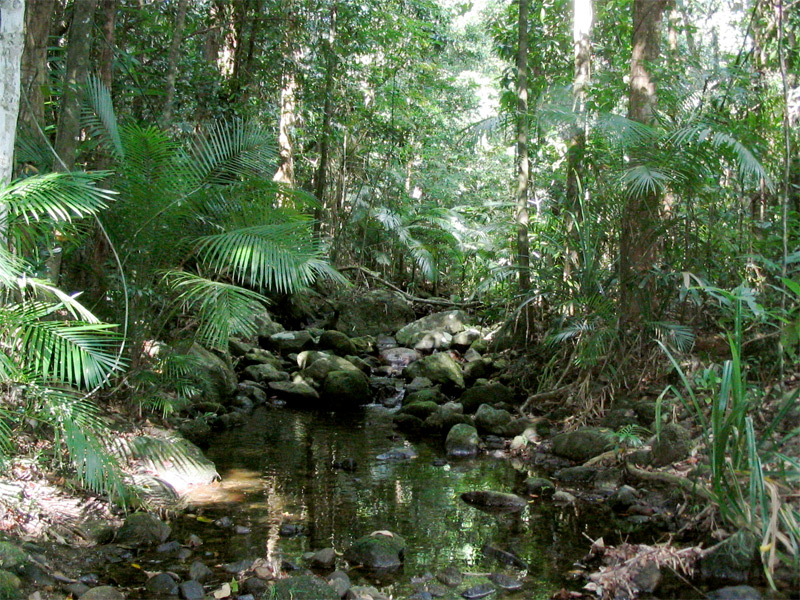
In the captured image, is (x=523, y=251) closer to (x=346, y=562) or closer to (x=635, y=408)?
(x=635, y=408)

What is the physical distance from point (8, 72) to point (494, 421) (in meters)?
5.20

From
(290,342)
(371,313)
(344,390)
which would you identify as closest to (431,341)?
(371,313)

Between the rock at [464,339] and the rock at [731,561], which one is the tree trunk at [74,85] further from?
the rock at [464,339]

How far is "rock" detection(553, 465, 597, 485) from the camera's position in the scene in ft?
17.9

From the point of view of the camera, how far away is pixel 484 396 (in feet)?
26.0

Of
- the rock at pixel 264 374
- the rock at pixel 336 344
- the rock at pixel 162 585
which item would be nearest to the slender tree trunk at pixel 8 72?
the rock at pixel 162 585

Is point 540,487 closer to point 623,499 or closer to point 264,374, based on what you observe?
point 623,499

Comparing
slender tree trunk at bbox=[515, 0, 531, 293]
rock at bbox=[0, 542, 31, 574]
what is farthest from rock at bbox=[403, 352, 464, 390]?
rock at bbox=[0, 542, 31, 574]

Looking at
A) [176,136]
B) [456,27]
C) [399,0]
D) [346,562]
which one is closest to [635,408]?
[346,562]

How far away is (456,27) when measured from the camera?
20734 mm

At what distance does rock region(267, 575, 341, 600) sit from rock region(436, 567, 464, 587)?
0.67 meters

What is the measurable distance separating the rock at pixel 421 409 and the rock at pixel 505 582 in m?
3.88

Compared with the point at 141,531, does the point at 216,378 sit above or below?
above

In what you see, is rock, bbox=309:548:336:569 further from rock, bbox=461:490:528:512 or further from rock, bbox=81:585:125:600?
rock, bbox=461:490:528:512
